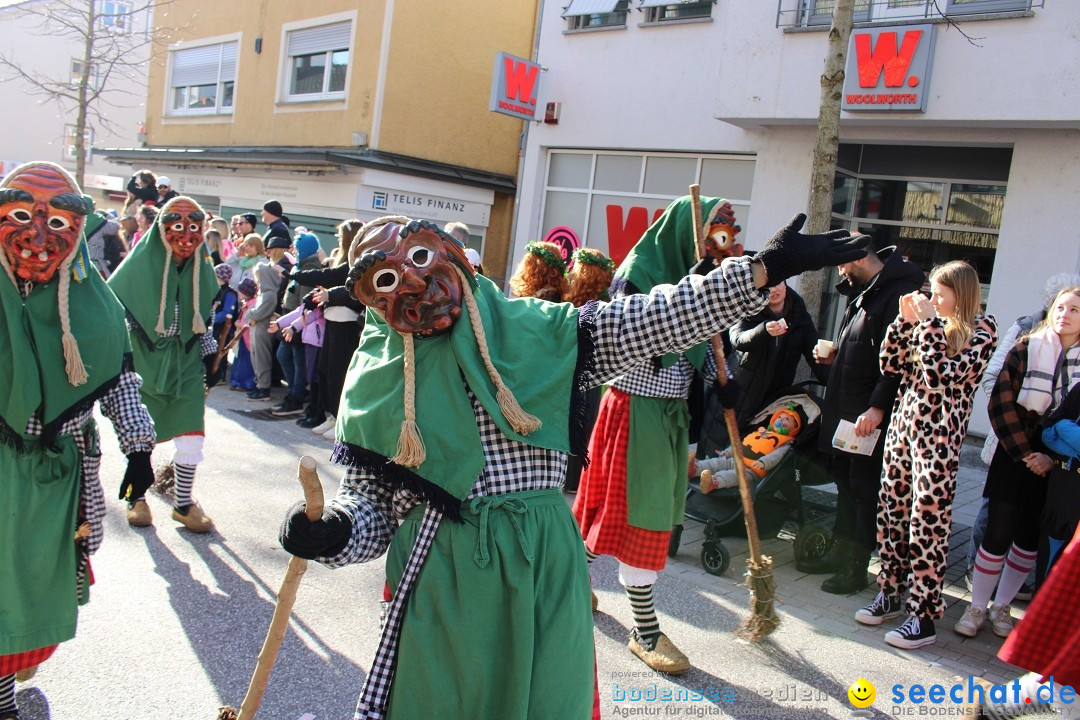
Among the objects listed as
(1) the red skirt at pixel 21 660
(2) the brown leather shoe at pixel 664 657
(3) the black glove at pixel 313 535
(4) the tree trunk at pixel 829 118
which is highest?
(4) the tree trunk at pixel 829 118

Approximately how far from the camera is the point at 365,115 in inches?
603

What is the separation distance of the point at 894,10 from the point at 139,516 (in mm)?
9238

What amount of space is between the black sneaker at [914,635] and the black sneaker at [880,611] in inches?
8.1

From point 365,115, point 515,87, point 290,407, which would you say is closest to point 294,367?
point 290,407

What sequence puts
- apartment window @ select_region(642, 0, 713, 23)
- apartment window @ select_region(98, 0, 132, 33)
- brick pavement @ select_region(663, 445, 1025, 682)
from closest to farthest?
brick pavement @ select_region(663, 445, 1025, 682) → apartment window @ select_region(642, 0, 713, 23) → apartment window @ select_region(98, 0, 132, 33)

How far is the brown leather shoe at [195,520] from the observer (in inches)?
215

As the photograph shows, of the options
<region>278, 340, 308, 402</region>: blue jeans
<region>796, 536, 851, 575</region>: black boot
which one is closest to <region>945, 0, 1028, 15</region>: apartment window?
<region>796, 536, 851, 575</region>: black boot

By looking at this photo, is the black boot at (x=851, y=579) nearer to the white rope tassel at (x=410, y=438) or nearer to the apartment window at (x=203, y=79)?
the white rope tassel at (x=410, y=438)

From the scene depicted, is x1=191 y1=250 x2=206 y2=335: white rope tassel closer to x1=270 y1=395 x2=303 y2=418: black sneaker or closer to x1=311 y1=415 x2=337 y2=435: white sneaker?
x1=311 y1=415 x2=337 y2=435: white sneaker

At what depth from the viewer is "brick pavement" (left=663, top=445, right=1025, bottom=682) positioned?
4406 millimetres

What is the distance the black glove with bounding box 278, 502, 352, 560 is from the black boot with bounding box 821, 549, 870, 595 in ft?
12.7

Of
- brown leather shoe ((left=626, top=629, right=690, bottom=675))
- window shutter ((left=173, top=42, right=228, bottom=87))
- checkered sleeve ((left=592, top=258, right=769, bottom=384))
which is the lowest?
brown leather shoe ((left=626, top=629, right=690, bottom=675))

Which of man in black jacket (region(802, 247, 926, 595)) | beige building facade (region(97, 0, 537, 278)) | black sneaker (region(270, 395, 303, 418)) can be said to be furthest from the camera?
beige building facade (region(97, 0, 537, 278))

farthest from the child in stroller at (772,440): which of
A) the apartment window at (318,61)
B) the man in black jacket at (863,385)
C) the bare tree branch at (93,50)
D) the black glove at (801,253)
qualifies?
the bare tree branch at (93,50)
